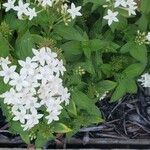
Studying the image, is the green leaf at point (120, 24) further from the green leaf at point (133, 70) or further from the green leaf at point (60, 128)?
the green leaf at point (60, 128)

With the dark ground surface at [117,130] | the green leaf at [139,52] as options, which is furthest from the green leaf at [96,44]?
the dark ground surface at [117,130]

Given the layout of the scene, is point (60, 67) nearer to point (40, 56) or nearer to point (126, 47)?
point (40, 56)

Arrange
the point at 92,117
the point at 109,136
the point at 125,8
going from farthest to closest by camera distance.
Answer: the point at 109,136
the point at 92,117
the point at 125,8

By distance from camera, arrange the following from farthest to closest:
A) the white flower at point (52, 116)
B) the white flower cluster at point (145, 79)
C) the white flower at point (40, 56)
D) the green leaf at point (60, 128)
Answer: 1. the white flower cluster at point (145, 79)
2. the green leaf at point (60, 128)
3. the white flower at point (52, 116)
4. the white flower at point (40, 56)

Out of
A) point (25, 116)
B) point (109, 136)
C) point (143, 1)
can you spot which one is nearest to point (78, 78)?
point (25, 116)

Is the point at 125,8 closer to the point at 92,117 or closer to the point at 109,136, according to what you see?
the point at 92,117

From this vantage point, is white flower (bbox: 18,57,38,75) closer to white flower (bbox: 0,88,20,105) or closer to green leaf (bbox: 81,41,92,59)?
white flower (bbox: 0,88,20,105)
